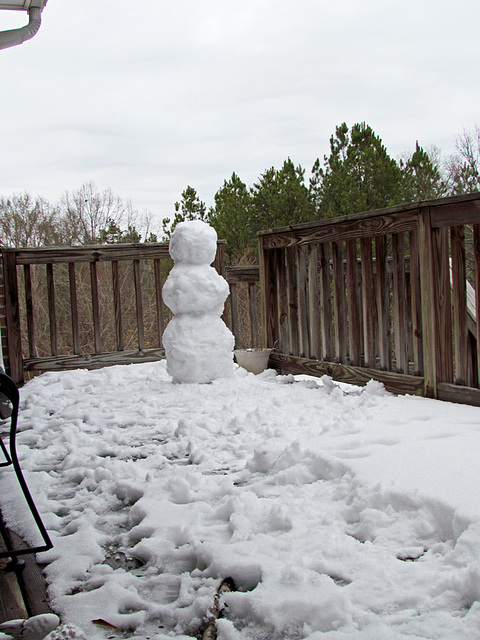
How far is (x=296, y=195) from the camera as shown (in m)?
16.1

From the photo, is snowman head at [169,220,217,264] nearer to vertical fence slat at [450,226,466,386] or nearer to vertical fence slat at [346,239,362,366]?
vertical fence slat at [346,239,362,366]

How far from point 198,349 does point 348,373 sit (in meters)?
1.17

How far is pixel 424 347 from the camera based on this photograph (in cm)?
333

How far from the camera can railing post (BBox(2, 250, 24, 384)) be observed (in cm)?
500

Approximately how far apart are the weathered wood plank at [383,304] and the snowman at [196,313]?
1234 millimetres

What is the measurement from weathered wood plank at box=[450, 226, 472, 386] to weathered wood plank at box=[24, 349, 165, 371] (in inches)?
120

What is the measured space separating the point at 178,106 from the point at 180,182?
2.24 m

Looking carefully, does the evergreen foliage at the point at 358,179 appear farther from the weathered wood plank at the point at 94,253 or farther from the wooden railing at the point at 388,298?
the wooden railing at the point at 388,298

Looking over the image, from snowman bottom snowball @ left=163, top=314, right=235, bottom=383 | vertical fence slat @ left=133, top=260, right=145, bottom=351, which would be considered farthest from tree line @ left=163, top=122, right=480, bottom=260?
snowman bottom snowball @ left=163, top=314, right=235, bottom=383

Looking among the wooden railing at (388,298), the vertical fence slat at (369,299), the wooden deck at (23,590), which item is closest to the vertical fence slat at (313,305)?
the wooden railing at (388,298)

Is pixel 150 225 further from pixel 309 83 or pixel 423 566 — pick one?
pixel 423 566

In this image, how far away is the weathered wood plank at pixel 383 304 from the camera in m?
3.68

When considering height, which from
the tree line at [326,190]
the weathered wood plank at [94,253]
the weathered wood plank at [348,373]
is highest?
the tree line at [326,190]

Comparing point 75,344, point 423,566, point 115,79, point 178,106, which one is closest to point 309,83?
point 178,106
